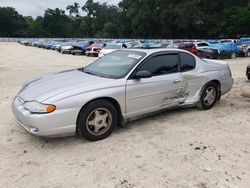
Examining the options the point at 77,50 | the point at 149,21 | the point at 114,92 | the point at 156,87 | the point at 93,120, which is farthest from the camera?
the point at 149,21

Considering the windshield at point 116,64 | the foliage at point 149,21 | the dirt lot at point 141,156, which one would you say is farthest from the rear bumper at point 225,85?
the foliage at point 149,21

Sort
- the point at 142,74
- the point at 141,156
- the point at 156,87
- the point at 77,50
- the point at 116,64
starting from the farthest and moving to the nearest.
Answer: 1. the point at 77,50
2. the point at 116,64
3. the point at 156,87
4. the point at 142,74
5. the point at 141,156

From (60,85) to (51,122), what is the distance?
29.8 inches

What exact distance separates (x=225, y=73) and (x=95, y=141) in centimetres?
361

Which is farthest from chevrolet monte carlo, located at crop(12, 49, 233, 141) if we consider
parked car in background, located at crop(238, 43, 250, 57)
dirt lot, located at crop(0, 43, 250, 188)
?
parked car in background, located at crop(238, 43, 250, 57)

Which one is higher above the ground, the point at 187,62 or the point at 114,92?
the point at 187,62

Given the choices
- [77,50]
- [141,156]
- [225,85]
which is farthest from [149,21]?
[141,156]

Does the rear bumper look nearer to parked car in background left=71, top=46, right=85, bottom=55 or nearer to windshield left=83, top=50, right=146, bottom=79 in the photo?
windshield left=83, top=50, right=146, bottom=79

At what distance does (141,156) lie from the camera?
13.1 feet

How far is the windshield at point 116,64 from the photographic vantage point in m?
4.96

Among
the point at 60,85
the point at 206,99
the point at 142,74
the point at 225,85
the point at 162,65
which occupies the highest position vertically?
the point at 162,65

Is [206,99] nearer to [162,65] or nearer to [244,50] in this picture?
[162,65]

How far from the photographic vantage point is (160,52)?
17.8 feet

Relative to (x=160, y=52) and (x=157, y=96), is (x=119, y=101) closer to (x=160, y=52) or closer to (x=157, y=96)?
(x=157, y=96)
